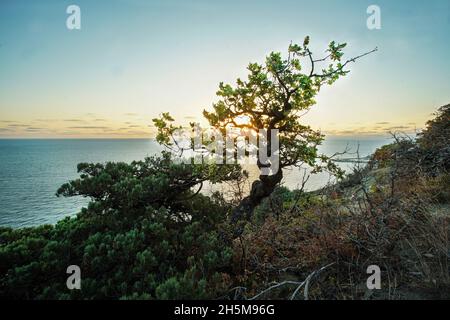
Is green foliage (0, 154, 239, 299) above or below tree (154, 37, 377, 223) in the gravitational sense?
below

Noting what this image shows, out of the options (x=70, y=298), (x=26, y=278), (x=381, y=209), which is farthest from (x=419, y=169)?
(x=26, y=278)

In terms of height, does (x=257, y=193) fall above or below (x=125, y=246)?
above

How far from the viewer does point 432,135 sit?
10.9 meters

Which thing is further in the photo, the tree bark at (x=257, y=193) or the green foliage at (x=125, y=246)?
the tree bark at (x=257, y=193)

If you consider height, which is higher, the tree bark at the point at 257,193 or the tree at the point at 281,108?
the tree at the point at 281,108

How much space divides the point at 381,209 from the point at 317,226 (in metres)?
1.57

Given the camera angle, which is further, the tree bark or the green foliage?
the tree bark

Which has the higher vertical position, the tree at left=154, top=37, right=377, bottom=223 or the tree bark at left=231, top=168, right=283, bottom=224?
the tree at left=154, top=37, right=377, bottom=223

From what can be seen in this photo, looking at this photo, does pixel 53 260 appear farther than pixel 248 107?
No

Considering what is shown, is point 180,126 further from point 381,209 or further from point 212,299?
point 381,209

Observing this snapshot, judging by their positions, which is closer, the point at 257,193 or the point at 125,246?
the point at 125,246

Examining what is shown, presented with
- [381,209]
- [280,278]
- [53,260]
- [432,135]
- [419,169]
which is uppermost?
[432,135]
